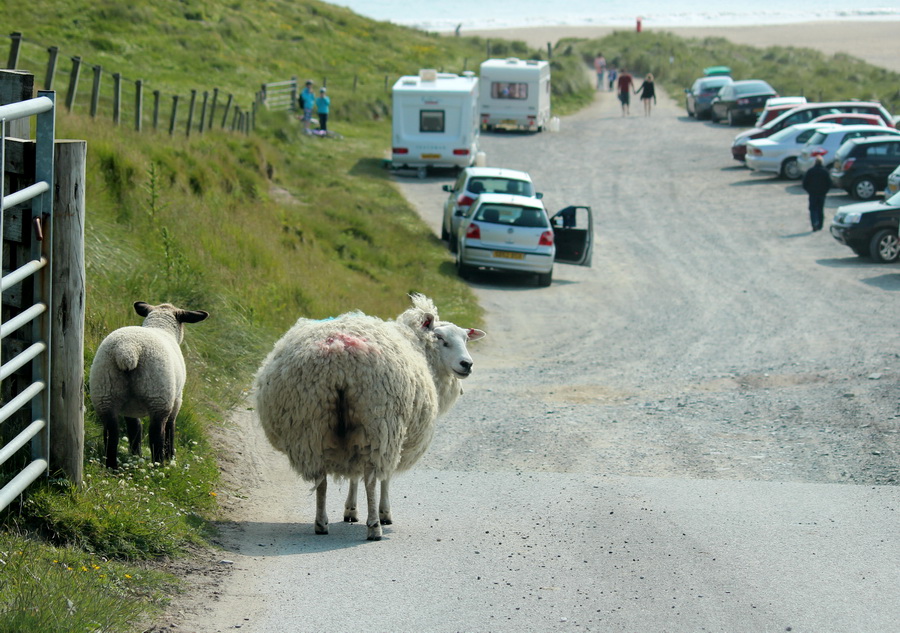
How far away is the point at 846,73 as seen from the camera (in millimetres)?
57469

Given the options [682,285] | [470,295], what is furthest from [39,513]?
[682,285]

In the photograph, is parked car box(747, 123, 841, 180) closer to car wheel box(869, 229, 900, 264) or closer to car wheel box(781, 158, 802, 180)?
car wheel box(781, 158, 802, 180)

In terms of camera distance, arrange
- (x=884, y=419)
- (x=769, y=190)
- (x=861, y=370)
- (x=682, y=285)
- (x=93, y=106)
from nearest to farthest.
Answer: (x=884, y=419) < (x=861, y=370) < (x=93, y=106) < (x=682, y=285) < (x=769, y=190)

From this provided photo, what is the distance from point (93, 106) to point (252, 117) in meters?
13.6

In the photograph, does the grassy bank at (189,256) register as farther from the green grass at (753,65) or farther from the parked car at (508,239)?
the green grass at (753,65)

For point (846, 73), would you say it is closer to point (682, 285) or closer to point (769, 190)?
point (769, 190)

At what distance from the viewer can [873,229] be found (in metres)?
22.9

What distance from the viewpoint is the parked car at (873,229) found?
74.8ft

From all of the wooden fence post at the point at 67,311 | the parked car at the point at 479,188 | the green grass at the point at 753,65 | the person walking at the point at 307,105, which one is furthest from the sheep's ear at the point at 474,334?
the green grass at the point at 753,65

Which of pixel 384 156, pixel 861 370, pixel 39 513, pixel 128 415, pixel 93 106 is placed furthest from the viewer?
pixel 384 156

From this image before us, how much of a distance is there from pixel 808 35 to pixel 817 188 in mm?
72217

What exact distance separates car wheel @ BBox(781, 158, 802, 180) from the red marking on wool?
94.3 ft

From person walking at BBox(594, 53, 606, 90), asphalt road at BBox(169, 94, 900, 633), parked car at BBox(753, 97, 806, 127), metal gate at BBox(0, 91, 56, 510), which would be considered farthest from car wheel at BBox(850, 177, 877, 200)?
person walking at BBox(594, 53, 606, 90)

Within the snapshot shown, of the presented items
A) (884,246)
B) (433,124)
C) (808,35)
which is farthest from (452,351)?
(808,35)
